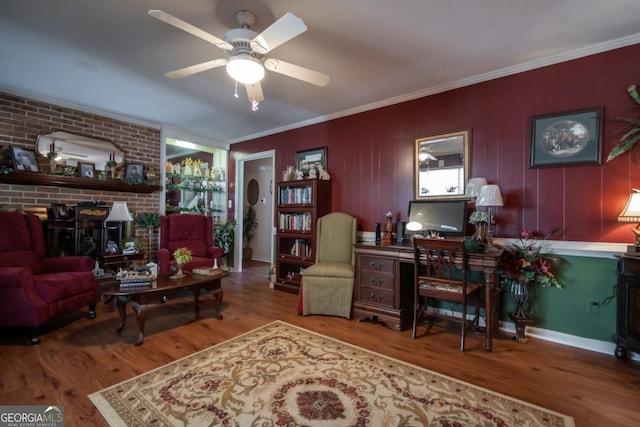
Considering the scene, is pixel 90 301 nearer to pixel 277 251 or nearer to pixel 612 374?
pixel 277 251

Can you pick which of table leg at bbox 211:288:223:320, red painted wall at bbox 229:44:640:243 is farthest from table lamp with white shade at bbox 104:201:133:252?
red painted wall at bbox 229:44:640:243

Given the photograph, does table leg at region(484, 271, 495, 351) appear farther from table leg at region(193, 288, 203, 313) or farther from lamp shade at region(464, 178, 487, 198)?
table leg at region(193, 288, 203, 313)

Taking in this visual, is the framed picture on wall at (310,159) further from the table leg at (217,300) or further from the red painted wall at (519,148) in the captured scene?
the table leg at (217,300)

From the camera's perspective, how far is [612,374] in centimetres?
204

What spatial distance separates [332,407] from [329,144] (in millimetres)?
3290

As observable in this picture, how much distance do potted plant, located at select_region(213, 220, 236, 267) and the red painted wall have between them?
8.35 feet

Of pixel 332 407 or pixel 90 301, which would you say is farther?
pixel 90 301

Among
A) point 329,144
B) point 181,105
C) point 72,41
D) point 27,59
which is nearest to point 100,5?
point 72,41

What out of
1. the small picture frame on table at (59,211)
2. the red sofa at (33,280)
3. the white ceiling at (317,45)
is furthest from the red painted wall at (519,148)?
the small picture frame on table at (59,211)

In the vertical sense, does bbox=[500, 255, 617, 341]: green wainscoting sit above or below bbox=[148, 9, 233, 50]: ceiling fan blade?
below

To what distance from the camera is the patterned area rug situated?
5.11ft

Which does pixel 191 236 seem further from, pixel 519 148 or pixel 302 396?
pixel 519 148

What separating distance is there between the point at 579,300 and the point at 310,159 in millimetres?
3383

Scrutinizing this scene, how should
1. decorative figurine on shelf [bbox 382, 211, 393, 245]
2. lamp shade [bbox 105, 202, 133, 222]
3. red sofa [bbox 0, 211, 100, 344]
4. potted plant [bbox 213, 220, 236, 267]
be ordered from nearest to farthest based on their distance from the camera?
red sofa [bbox 0, 211, 100, 344], decorative figurine on shelf [bbox 382, 211, 393, 245], lamp shade [bbox 105, 202, 133, 222], potted plant [bbox 213, 220, 236, 267]
